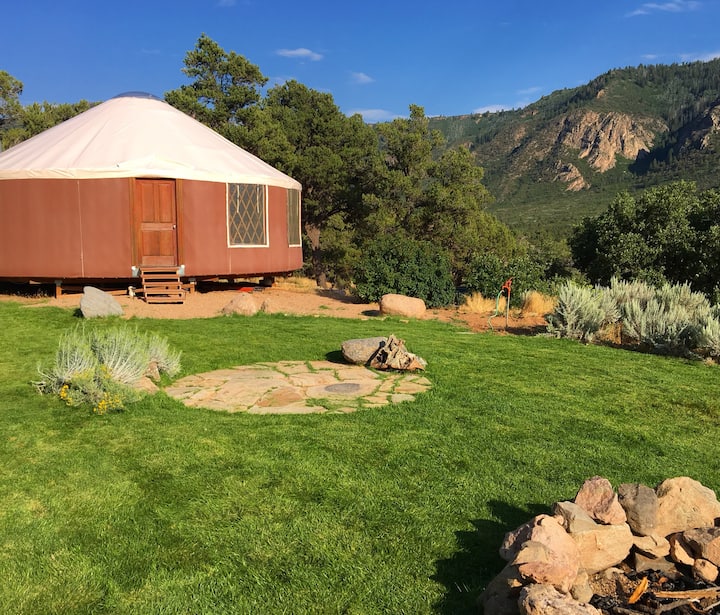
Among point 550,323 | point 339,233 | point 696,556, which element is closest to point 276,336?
point 550,323

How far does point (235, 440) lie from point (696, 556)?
2.50 m

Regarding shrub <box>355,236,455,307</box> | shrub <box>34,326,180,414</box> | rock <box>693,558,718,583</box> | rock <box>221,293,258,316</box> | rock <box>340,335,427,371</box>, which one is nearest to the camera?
rock <box>693,558,718,583</box>

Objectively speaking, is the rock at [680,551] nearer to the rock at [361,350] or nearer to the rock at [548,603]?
the rock at [548,603]

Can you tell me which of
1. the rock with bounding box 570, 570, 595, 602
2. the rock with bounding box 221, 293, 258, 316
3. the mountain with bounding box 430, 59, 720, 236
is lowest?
the rock with bounding box 570, 570, 595, 602

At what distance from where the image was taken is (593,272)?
516 inches

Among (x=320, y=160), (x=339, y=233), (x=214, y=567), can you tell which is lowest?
(x=214, y=567)

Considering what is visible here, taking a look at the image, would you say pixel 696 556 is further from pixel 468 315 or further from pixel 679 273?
pixel 679 273

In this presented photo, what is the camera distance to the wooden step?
1034 centimetres

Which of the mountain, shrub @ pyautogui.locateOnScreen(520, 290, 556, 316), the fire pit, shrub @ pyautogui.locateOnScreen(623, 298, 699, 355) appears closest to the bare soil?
shrub @ pyautogui.locateOnScreen(520, 290, 556, 316)

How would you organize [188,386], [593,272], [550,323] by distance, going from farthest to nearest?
[593,272]
[550,323]
[188,386]

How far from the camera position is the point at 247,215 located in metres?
12.2

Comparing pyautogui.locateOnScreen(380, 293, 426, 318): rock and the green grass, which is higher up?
pyautogui.locateOnScreen(380, 293, 426, 318): rock

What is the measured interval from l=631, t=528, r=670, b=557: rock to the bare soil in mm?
6511

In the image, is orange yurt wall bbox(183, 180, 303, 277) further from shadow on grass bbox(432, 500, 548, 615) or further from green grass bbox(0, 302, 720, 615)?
shadow on grass bbox(432, 500, 548, 615)
